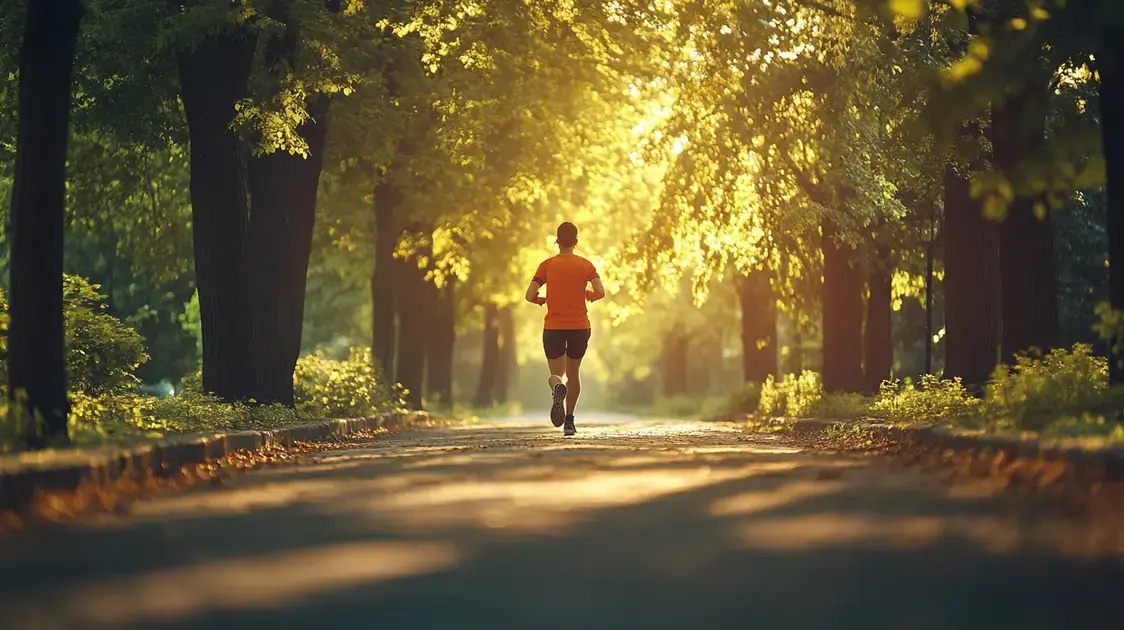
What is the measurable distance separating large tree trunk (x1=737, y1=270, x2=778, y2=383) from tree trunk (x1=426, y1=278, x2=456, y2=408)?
8.44 m

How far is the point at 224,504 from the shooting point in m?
10.9

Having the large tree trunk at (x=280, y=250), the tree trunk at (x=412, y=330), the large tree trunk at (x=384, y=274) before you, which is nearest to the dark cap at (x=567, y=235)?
the large tree trunk at (x=280, y=250)

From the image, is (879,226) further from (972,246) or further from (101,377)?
(101,377)

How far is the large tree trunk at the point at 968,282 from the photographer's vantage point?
2283 cm

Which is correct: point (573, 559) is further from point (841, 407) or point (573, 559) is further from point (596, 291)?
point (841, 407)

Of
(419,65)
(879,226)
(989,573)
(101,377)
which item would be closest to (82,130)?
(101,377)

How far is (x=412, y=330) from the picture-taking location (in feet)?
134

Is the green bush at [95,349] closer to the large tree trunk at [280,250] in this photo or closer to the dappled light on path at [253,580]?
the large tree trunk at [280,250]

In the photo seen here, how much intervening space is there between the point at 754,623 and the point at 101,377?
14.6 meters

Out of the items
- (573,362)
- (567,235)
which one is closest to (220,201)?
(567,235)

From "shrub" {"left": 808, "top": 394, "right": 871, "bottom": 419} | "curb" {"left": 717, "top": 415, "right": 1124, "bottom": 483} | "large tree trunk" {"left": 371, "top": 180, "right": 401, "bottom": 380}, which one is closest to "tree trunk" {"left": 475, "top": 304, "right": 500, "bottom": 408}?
"large tree trunk" {"left": 371, "top": 180, "right": 401, "bottom": 380}

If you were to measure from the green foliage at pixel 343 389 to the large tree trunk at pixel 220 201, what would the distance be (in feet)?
6.14

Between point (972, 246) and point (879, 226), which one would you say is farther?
point (879, 226)

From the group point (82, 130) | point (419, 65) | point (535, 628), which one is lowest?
point (535, 628)
